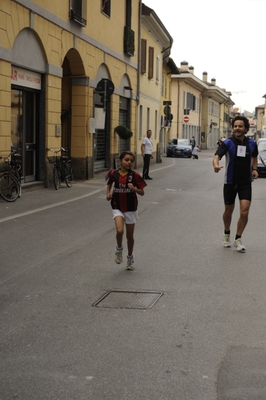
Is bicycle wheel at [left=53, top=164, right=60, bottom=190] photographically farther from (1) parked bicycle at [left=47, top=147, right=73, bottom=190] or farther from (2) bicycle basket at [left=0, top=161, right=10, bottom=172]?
(2) bicycle basket at [left=0, top=161, right=10, bottom=172]

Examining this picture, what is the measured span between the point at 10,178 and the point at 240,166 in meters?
6.58

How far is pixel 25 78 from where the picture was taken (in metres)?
16.7

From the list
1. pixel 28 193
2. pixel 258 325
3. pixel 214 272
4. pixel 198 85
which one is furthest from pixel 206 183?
pixel 198 85

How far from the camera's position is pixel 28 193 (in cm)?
1644

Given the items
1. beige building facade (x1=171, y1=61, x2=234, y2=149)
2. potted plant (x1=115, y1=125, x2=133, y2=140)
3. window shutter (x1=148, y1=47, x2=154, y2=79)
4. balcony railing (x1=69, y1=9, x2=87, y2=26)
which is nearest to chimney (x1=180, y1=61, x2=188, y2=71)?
beige building facade (x1=171, y1=61, x2=234, y2=149)

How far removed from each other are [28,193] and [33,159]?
176cm

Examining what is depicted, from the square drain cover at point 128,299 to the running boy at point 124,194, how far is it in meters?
1.17

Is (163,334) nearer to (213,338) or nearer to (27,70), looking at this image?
(213,338)

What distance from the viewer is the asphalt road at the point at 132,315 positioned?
414 centimetres

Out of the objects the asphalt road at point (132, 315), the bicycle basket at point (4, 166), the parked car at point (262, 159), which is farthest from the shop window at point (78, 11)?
the asphalt road at point (132, 315)

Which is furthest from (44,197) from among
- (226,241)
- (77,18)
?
(226,241)

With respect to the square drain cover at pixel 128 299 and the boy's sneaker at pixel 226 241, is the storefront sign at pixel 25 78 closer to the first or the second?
the boy's sneaker at pixel 226 241

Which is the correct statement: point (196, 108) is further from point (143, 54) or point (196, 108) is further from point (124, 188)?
point (124, 188)

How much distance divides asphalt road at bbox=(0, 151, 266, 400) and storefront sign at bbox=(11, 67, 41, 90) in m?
5.67
